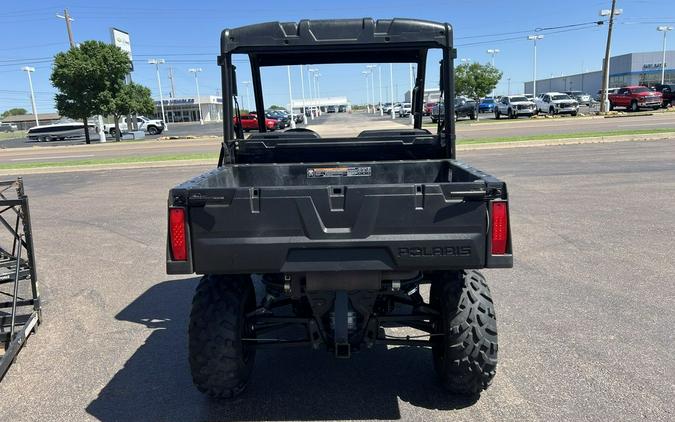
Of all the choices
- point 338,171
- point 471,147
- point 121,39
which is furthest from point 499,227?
point 121,39

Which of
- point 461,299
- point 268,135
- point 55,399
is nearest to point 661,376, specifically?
point 461,299

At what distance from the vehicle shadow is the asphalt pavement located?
13 mm

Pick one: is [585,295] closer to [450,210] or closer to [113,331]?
[450,210]

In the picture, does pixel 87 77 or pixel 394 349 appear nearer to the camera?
pixel 394 349

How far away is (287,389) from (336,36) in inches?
100.0

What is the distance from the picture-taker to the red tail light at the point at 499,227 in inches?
113

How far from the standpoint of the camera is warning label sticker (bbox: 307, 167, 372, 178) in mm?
4273

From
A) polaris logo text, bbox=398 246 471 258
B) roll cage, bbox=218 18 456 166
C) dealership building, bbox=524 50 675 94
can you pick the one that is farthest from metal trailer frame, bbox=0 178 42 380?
dealership building, bbox=524 50 675 94

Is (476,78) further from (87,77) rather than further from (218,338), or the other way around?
(218,338)

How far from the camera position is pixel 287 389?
11.9 feet

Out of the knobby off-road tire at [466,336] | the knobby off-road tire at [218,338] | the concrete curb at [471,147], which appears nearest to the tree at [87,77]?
the concrete curb at [471,147]

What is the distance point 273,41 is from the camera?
398cm

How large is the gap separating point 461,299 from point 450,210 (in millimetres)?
729

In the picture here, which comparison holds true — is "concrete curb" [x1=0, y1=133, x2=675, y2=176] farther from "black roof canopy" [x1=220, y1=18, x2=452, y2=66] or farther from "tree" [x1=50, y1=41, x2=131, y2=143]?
"tree" [x1=50, y1=41, x2=131, y2=143]
